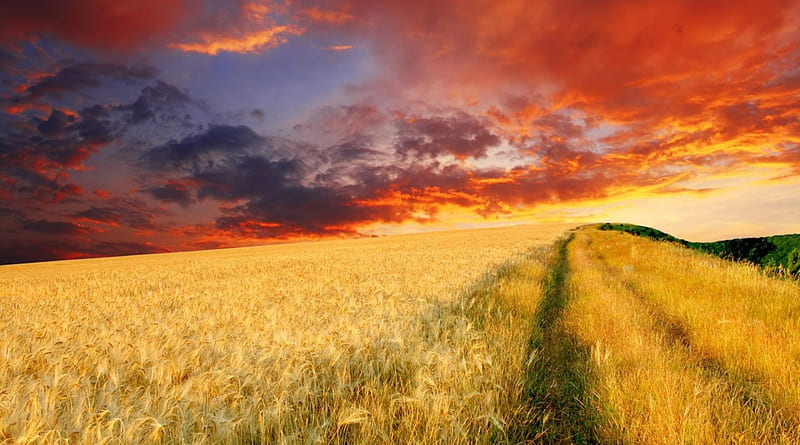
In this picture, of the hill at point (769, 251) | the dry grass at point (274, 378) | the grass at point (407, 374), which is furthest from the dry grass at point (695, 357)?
the hill at point (769, 251)

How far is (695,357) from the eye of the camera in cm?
579

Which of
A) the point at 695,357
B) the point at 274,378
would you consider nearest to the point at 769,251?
the point at 695,357

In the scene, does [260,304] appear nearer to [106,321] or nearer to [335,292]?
[335,292]

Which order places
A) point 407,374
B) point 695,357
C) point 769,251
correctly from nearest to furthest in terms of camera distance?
point 407,374
point 695,357
point 769,251

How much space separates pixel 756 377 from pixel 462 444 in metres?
4.44

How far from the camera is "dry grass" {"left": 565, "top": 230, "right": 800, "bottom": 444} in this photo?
3764 mm

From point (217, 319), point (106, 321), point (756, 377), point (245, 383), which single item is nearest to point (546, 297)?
point (756, 377)

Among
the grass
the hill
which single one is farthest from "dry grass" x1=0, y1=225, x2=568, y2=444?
the hill

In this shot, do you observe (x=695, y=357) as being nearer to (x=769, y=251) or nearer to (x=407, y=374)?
(x=407, y=374)

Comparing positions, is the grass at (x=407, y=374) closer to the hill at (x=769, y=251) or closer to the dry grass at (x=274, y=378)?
the dry grass at (x=274, y=378)

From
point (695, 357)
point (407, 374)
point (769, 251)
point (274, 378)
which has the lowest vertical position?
point (695, 357)

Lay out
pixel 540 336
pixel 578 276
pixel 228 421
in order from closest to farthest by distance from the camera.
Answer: pixel 228 421 < pixel 540 336 < pixel 578 276

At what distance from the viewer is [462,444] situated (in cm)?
317

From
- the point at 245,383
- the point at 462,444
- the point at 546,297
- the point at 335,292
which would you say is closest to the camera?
the point at 462,444
